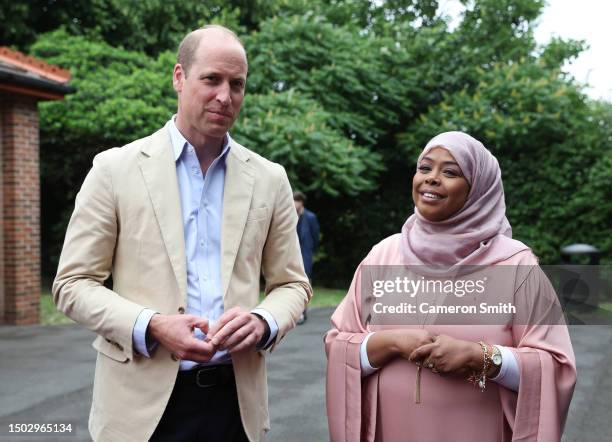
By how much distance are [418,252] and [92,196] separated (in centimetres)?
114

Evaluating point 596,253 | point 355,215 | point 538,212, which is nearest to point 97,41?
point 355,215

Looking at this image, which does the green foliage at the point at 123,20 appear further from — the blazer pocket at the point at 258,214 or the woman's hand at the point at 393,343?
→ the woman's hand at the point at 393,343

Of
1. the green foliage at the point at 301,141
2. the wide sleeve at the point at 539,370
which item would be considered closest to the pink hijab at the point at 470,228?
the wide sleeve at the point at 539,370

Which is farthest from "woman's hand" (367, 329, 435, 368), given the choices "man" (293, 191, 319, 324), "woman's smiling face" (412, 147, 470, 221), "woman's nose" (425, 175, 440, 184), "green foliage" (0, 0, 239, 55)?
"green foliage" (0, 0, 239, 55)

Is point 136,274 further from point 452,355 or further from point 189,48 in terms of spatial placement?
point 452,355

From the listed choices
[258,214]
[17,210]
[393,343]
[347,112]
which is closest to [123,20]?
[347,112]

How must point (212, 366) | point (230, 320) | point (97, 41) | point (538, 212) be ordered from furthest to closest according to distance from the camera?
point (97, 41) < point (538, 212) < point (212, 366) < point (230, 320)

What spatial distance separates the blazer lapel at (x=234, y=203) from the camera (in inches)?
95.7

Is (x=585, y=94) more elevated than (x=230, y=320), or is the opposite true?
(x=585, y=94)

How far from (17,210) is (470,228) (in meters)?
9.71

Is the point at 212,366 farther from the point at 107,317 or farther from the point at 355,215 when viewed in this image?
the point at 355,215

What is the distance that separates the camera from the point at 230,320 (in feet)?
7.45

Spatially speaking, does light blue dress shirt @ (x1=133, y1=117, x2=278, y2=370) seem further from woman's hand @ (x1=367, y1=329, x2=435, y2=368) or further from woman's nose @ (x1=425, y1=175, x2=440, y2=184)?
woman's nose @ (x1=425, y1=175, x2=440, y2=184)

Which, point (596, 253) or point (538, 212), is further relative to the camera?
point (538, 212)
